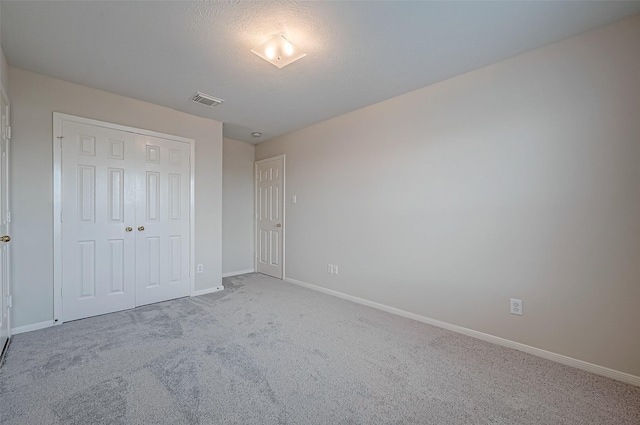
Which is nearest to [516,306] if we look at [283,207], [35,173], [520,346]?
[520,346]

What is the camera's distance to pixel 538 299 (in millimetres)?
2203

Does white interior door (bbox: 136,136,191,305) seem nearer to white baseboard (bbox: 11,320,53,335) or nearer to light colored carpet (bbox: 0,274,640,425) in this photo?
light colored carpet (bbox: 0,274,640,425)

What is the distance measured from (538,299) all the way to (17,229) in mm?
4588

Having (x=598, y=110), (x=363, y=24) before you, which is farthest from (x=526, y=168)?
(x=363, y=24)

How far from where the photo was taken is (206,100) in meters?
3.17

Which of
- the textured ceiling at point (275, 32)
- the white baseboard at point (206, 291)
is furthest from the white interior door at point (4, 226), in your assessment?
the white baseboard at point (206, 291)

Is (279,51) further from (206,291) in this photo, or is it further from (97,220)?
(206,291)

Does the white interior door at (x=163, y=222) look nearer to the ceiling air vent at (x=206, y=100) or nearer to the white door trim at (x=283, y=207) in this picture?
the ceiling air vent at (x=206, y=100)

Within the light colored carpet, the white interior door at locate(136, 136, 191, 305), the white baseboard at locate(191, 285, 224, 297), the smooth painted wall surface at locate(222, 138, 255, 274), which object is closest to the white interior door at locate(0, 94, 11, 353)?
the light colored carpet

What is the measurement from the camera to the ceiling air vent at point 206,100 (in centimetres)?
306

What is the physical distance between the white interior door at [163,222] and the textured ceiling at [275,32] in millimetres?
776

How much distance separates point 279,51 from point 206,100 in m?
1.51

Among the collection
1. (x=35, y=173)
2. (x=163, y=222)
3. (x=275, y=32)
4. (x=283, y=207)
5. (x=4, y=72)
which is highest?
(x=275, y=32)

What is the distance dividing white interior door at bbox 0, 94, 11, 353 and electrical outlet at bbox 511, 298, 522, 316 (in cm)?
410
